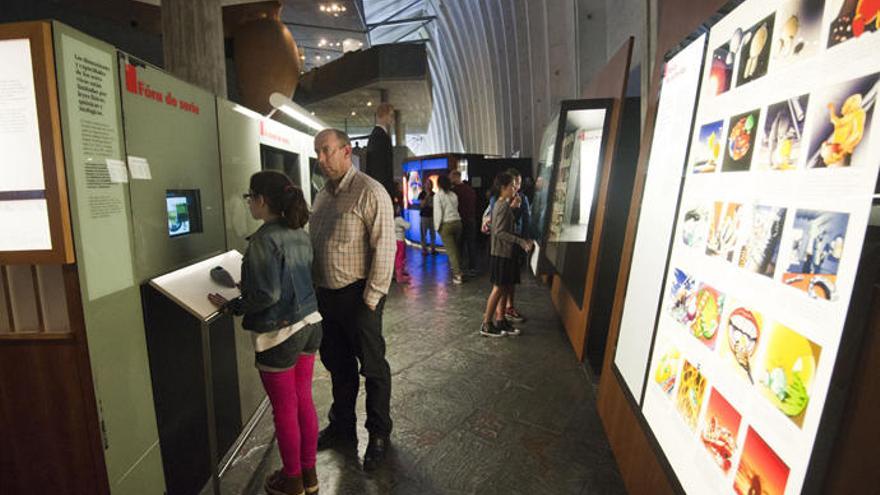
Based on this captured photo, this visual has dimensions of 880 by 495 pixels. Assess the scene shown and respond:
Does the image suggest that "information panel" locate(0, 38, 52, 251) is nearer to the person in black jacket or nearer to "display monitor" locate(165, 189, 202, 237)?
"display monitor" locate(165, 189, 202, 237)

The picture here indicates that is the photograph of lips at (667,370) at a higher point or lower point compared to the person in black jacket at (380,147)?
lower

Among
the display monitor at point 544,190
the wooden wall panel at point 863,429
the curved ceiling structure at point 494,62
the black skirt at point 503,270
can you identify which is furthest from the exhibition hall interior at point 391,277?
the curved ceiling structure at point 494,62

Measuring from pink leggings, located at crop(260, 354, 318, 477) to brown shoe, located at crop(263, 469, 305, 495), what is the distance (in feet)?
0.13

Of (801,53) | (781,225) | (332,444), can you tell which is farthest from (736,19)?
(332,444)

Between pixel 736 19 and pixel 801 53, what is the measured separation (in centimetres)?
41

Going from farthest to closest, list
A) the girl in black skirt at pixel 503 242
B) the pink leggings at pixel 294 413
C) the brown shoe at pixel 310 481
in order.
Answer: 1. the girl in black skirt at pixel 503 242
2. the brown shoe at pixel 310 481
3. the pink leggings at pixel 294 413

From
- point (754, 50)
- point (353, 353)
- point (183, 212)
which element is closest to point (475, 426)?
point (353, 353)

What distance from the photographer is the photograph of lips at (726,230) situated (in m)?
1.26

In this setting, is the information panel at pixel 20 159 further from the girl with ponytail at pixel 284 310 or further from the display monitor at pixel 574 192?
the display monitor at pixel 574 192

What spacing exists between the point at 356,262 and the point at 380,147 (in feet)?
6.22

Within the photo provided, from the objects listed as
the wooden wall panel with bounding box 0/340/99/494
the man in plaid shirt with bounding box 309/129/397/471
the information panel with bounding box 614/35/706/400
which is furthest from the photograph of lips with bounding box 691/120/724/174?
the wooden wall panel with bounding box 0/340/99/494

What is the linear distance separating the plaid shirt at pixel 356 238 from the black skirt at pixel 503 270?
2.17m

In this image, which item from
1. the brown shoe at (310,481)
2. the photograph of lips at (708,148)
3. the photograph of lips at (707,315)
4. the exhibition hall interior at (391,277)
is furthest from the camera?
the brown shoe at (310,481)

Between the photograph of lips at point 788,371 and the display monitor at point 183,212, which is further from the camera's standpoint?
the display monitor at point 183,212
